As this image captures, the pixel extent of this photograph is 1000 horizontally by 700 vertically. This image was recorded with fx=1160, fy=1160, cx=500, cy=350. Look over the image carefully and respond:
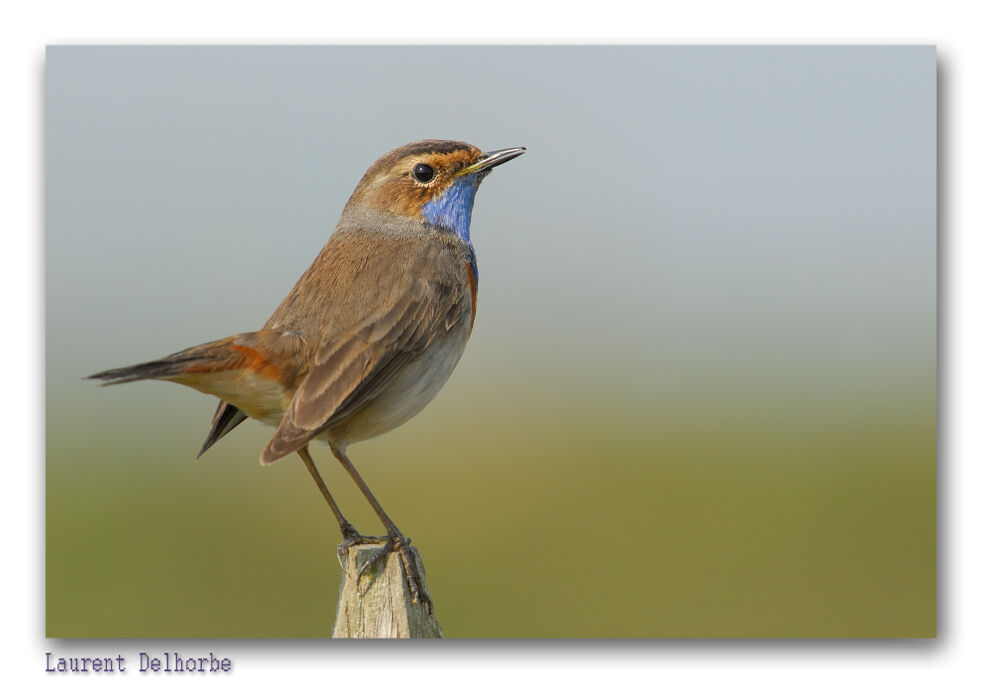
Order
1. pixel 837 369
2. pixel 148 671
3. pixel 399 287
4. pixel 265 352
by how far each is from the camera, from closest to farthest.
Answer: pixel 265 352 → pixel 399 287 → pixel 148 671 → pixel 837 369

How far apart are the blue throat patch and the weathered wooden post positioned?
4.27ft

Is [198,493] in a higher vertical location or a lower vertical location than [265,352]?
lower

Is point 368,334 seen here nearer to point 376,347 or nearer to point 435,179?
point 376,347

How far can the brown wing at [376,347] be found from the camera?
11.9ft

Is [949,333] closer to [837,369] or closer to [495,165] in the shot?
[837,369]

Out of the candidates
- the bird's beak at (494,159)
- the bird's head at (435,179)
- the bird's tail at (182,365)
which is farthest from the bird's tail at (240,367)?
the bird's beak at (494,159)

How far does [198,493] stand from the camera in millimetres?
4969

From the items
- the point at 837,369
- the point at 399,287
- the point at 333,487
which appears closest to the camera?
the point at 399,287

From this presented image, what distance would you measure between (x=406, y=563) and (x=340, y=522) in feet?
1.58

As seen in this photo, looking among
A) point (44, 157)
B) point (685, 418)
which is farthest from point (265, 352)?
point (685, 418)

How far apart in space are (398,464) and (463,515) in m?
0.46

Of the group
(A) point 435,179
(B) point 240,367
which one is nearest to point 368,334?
(B) point 240,367

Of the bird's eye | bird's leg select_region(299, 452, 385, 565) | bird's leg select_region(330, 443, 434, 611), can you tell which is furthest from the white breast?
the bird's eye

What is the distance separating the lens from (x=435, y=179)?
434cm
